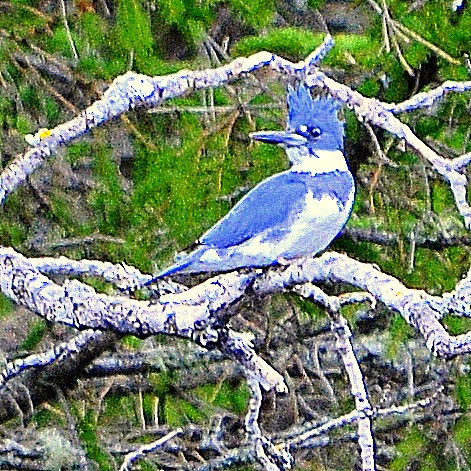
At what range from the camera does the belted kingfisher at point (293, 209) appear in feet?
6.15

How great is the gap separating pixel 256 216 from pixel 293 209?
0.07m

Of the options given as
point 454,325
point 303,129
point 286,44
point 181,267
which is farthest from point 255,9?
point 454,325

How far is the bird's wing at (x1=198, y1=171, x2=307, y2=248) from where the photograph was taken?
1.91m

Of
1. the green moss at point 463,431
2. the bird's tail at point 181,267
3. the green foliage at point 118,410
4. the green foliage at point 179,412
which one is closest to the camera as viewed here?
the bird's tail at point 181,267

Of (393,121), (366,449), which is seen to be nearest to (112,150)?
(393,121)

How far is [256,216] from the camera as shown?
1.93 metres

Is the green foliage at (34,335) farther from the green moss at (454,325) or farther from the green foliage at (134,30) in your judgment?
the green moss at (454,325)

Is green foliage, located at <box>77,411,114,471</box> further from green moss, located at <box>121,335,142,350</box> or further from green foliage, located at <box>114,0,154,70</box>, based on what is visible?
green foliage, located at <box>114,0,154,70</box>

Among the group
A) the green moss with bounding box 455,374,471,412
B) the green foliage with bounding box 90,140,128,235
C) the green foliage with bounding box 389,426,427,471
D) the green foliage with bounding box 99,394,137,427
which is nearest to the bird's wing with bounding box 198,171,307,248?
the green foliage with bounding box 90,140,128,235

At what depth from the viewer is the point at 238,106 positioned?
2391mm

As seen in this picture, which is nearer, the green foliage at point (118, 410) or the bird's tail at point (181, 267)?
the bird's tail at point (181, 267)

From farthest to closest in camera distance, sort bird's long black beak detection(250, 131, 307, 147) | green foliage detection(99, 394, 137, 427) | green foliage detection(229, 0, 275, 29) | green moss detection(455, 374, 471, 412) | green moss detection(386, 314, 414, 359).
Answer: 1. green foliage detection(99, 394, 137, 427)
2. green moss detection(386, 314, 414, 359)
3. green moss detection(455, 374, 471, 412)
4. green foliage detection(229, 0, 275, 29)
5. bird's long black beak detection(250, 131, 307, 147)

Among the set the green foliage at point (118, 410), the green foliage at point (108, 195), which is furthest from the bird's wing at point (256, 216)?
the green foliage at point (118, 410)

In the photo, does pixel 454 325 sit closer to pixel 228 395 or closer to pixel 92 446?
pixel 228 395
